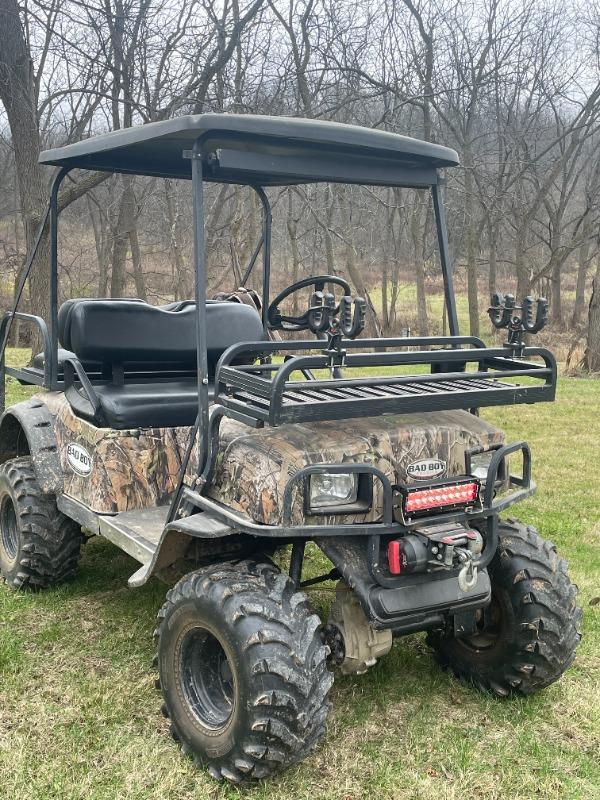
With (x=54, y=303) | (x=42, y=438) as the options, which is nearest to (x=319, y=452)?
(x=42, y=438)

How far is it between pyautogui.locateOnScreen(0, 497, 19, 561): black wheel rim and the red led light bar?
2.48 metres

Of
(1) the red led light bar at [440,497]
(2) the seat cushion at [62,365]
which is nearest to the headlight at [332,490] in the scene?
(1) the red led light bar at [440,497]

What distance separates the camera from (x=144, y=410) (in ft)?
11.9

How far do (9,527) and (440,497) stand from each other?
2.66 metres

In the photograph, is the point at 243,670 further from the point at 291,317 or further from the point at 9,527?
the point at 9,527

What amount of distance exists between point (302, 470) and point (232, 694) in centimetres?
90

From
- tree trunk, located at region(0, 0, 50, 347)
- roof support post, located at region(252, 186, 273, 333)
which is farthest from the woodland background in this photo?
roof support post, located at region(252, 186, 273, 333)

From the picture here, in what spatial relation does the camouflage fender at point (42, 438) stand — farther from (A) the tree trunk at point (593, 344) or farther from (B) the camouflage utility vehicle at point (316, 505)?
(A) the tree trunk at point (593, 344)

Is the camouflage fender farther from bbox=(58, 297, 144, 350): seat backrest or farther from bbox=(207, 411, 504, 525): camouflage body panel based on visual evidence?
bbox=(207, 411, 504, 525): camouflage body panel

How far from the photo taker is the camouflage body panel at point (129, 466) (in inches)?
141

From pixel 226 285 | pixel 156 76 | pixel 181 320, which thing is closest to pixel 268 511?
pixel 181 320

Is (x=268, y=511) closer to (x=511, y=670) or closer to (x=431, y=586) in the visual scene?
(x=431, y=586)

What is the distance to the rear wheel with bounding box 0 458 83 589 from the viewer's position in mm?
4098

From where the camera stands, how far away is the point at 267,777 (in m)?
2.65
